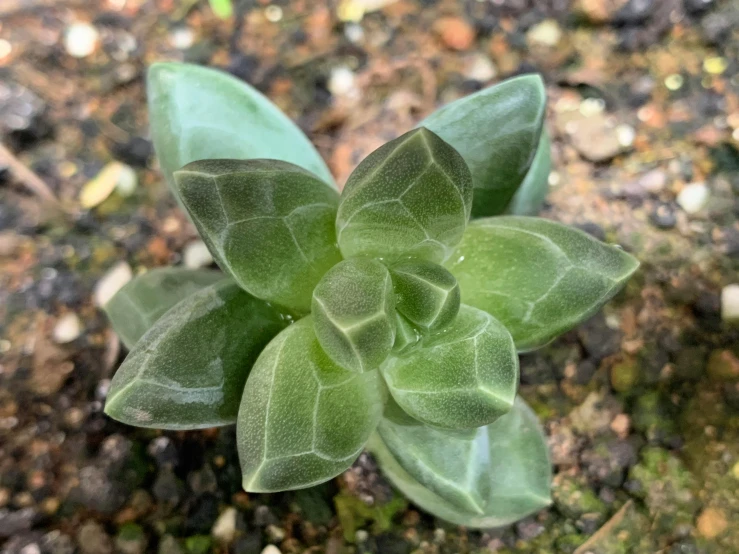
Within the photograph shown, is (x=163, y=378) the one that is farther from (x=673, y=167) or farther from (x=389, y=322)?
(x=673, y=167)

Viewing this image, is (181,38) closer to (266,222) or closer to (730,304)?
(266,222)

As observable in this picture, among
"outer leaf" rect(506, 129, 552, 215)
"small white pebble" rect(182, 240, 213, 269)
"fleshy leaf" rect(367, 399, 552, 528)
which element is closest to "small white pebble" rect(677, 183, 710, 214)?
"outer leaf" rect(506, 129, 552, 215)

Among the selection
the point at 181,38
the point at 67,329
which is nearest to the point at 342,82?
the point at 181,38

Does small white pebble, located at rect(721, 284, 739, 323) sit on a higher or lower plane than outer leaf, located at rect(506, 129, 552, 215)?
lower

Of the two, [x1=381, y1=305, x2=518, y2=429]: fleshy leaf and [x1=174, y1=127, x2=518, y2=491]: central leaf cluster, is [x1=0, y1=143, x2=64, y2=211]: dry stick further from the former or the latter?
[x1=381, y1=305, x2=518, y2=429]: fleshy leaf

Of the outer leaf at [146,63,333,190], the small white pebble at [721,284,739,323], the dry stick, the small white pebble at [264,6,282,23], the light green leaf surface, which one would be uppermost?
the outer leaf at [146,63,333,190]

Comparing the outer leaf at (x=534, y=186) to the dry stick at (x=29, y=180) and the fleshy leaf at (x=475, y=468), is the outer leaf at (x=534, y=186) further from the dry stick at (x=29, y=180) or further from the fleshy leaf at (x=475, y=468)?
the dry stick at (x=29, y=180)

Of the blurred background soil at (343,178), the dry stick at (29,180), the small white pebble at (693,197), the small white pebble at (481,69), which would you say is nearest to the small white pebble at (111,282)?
→ the blurred background soil at (343,178)
